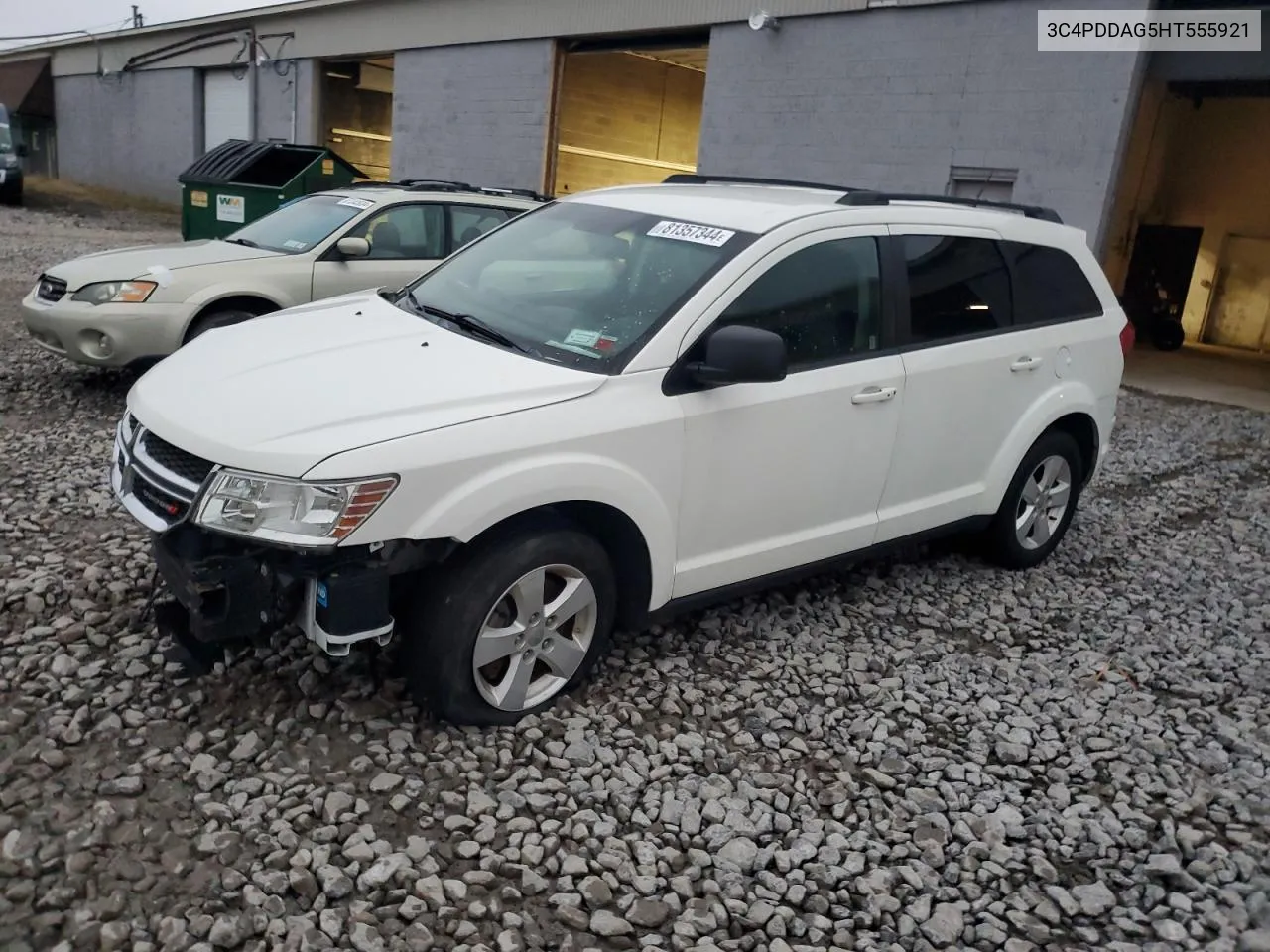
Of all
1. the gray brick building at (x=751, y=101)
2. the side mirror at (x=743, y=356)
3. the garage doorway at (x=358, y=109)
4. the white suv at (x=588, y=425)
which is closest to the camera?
the white suv at (x=588, y=425)

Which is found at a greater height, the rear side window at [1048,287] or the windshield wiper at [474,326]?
the rear side window at [1048,287]

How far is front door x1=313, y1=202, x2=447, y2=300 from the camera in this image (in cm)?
709

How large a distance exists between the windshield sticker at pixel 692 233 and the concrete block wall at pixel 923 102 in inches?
301

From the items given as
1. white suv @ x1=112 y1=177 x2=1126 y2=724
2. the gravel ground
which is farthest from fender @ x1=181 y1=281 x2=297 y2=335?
white suv @ x1=112 y1=177 x2=1126 y2=724

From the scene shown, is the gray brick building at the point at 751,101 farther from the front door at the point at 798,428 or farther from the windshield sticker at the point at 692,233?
the windshield sticker at the point at 692,233

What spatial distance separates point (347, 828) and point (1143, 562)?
182 inches

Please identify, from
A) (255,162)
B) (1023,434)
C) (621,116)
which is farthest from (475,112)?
(1023,434)

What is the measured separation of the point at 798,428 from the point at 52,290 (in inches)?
214

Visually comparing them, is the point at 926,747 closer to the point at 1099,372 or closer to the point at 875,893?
the point at 875,893

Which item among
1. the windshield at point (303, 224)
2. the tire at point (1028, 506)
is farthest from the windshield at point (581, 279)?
the windshield at point (303, 224)

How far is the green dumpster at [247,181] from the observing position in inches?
476

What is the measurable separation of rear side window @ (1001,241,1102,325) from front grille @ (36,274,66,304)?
587cm

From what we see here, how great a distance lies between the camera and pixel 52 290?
6520 millimetres

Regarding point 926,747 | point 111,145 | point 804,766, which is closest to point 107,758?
point 804,766
